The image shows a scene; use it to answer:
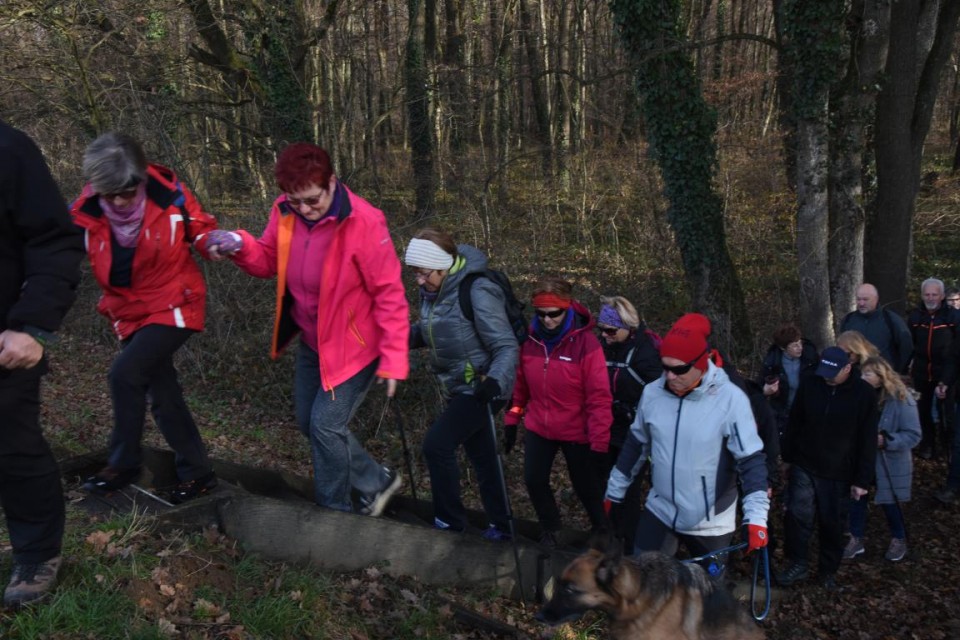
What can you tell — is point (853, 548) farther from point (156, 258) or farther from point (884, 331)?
point (156, 258)

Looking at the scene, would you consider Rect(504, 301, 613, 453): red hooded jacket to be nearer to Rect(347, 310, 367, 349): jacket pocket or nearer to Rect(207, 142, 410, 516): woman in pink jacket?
Rect(207, 142, 410, 516): woman in pink jacket

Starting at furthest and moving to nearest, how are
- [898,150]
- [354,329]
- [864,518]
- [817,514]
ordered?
[898,150]
[864,518]
[817,514]
[354,329]

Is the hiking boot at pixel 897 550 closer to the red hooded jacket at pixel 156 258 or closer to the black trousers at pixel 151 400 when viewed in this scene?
the black trousers at pixel 151 400

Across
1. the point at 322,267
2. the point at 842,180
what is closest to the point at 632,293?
the point at 842,180

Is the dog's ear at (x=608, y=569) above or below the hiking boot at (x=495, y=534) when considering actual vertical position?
above

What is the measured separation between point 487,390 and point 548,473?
4.57 ft

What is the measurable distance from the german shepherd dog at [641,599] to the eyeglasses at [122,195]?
2882 mm

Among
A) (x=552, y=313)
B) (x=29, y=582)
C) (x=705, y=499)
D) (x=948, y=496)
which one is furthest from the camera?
(x=948, y=496)

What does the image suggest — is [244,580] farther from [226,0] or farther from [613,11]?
[226,0]

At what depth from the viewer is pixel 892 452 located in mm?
7281

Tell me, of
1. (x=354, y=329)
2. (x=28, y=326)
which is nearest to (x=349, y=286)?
(x=354, y=329)

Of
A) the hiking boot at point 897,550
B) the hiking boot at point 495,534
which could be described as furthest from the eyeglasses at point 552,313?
the hiking boot at point 897,550

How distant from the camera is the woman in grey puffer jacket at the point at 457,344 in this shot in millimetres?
5043

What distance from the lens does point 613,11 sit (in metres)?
11.8
